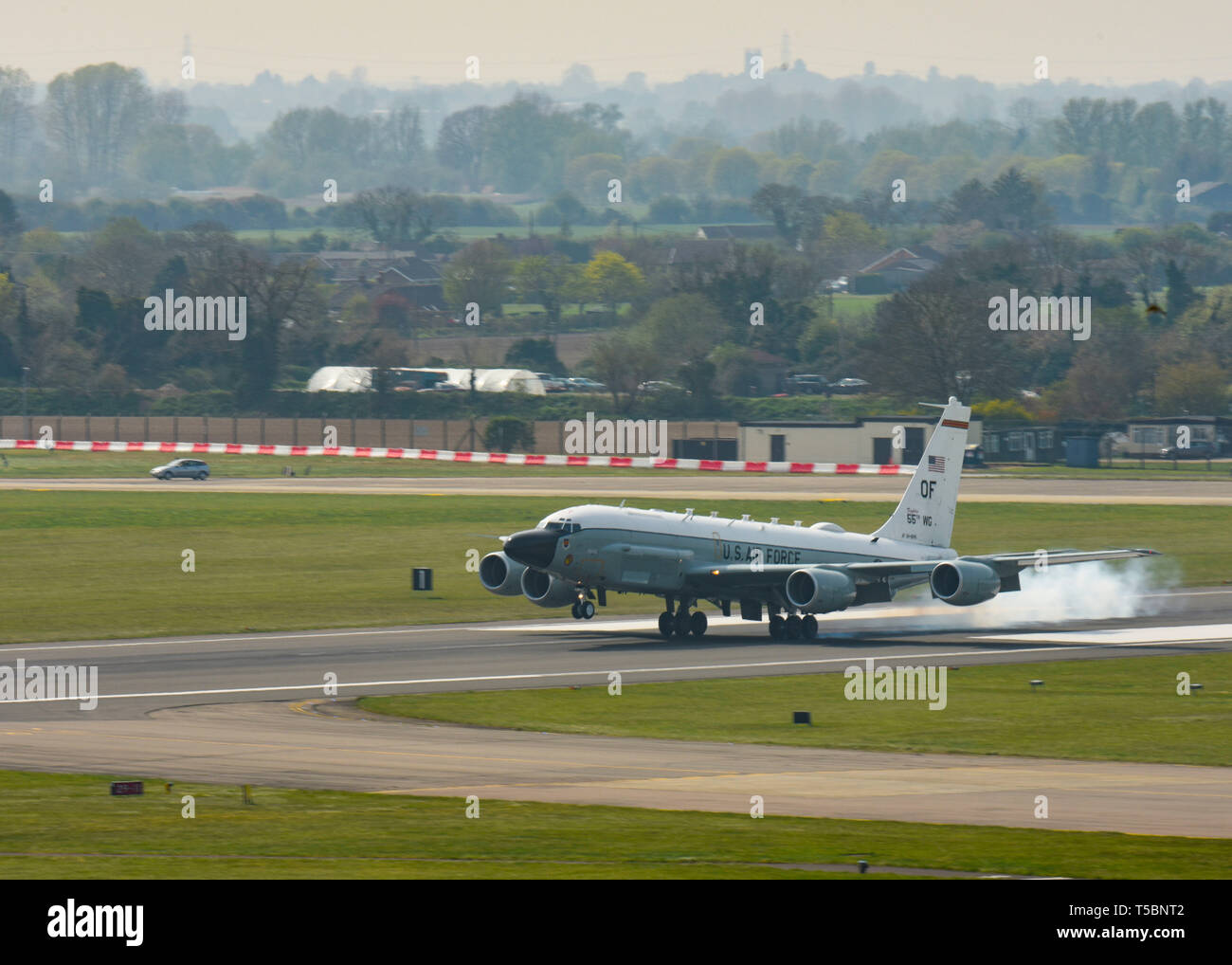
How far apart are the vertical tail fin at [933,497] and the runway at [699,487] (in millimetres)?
49623

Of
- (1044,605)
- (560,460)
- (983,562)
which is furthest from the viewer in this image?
(560,460)

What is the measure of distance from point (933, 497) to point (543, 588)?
15141 mm

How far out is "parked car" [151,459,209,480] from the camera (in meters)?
146

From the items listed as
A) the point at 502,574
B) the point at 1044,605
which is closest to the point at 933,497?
the point at 1044,605

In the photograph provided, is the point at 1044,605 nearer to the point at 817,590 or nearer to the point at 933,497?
the point at 933,497

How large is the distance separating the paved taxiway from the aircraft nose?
3094mm

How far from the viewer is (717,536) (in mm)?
65875

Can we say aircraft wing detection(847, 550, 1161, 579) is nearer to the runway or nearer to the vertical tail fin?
the vertical tail fin

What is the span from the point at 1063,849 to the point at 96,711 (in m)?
27.4

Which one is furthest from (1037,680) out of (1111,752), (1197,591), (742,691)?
(1197,591)

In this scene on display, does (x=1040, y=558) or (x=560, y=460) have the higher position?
(x=1040, y=558)

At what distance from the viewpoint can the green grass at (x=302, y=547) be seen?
252 feet

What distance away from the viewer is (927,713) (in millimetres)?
47969
